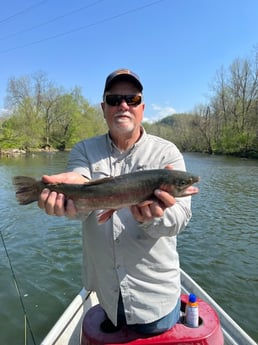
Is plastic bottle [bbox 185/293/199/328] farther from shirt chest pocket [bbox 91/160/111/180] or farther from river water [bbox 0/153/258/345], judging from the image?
river water [bbox 0/153/258/345]

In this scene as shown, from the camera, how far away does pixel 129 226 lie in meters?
2.61

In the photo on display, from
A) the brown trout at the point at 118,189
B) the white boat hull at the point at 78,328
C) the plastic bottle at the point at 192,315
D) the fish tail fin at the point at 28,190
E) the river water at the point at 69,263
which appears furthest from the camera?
the river water at the point at 69,263

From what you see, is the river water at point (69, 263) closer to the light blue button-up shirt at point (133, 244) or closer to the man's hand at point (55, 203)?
the light blue button-up shirt at point (133, 244)

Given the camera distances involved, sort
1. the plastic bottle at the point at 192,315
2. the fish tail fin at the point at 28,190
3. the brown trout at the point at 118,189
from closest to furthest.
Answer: the brown trout at the point at 118,189, the fish tail fin at the point at 28,190, the plastic bottle at the point at 192,315

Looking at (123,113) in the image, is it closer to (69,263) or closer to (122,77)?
(122,77)

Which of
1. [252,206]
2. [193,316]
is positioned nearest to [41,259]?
[193,316]

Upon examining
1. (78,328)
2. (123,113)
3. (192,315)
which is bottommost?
(78,328)

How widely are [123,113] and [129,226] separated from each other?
3.21 ft

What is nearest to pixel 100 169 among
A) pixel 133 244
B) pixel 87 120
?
pixel 133 244

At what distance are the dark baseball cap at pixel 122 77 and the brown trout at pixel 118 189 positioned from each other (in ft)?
2.78

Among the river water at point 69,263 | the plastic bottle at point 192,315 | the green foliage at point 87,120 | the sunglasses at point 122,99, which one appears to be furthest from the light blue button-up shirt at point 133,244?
the green foliage at point 87,120

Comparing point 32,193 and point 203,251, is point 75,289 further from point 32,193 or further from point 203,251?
point 32,193

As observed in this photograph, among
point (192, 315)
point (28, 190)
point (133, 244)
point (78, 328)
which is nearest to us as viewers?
point (133, 244)

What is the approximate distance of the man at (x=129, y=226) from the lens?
2584 mm
